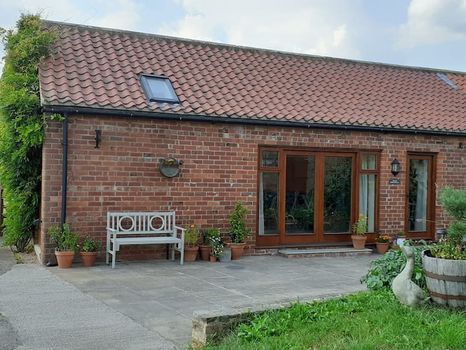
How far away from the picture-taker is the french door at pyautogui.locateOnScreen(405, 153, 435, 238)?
13.3 m

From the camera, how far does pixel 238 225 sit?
36.2 feet

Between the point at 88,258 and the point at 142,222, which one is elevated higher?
the point at 142,222

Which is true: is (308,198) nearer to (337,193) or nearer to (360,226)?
(337,193)

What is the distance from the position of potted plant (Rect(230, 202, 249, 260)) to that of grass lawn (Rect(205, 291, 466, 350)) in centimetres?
515

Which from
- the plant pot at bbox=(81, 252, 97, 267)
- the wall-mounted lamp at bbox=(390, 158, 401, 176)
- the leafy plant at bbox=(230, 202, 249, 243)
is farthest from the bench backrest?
the wall-mounted lamp at bbox=(390, 158, 401, 176)

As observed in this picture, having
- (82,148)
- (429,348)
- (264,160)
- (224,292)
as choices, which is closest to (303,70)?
(264,160)

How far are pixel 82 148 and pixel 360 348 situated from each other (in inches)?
270

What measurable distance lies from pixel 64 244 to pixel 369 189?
6933mm

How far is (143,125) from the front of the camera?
34.3 ft

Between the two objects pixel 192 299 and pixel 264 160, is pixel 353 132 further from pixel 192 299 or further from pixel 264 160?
pixel 192 299

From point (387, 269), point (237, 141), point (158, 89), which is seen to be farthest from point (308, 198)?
point (387, 269)

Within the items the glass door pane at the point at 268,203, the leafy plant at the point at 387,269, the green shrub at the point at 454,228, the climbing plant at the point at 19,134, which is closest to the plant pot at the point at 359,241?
the glass door pane at the point at 268,203

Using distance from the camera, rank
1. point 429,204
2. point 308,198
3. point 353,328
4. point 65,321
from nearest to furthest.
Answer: point 353,328, point 65,321, point 308,198, point 429,204

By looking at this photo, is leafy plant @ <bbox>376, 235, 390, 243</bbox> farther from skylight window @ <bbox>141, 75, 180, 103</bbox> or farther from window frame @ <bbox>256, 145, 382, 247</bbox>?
skylight window @ <bbox>141, 75, 180, 103</bbox>
